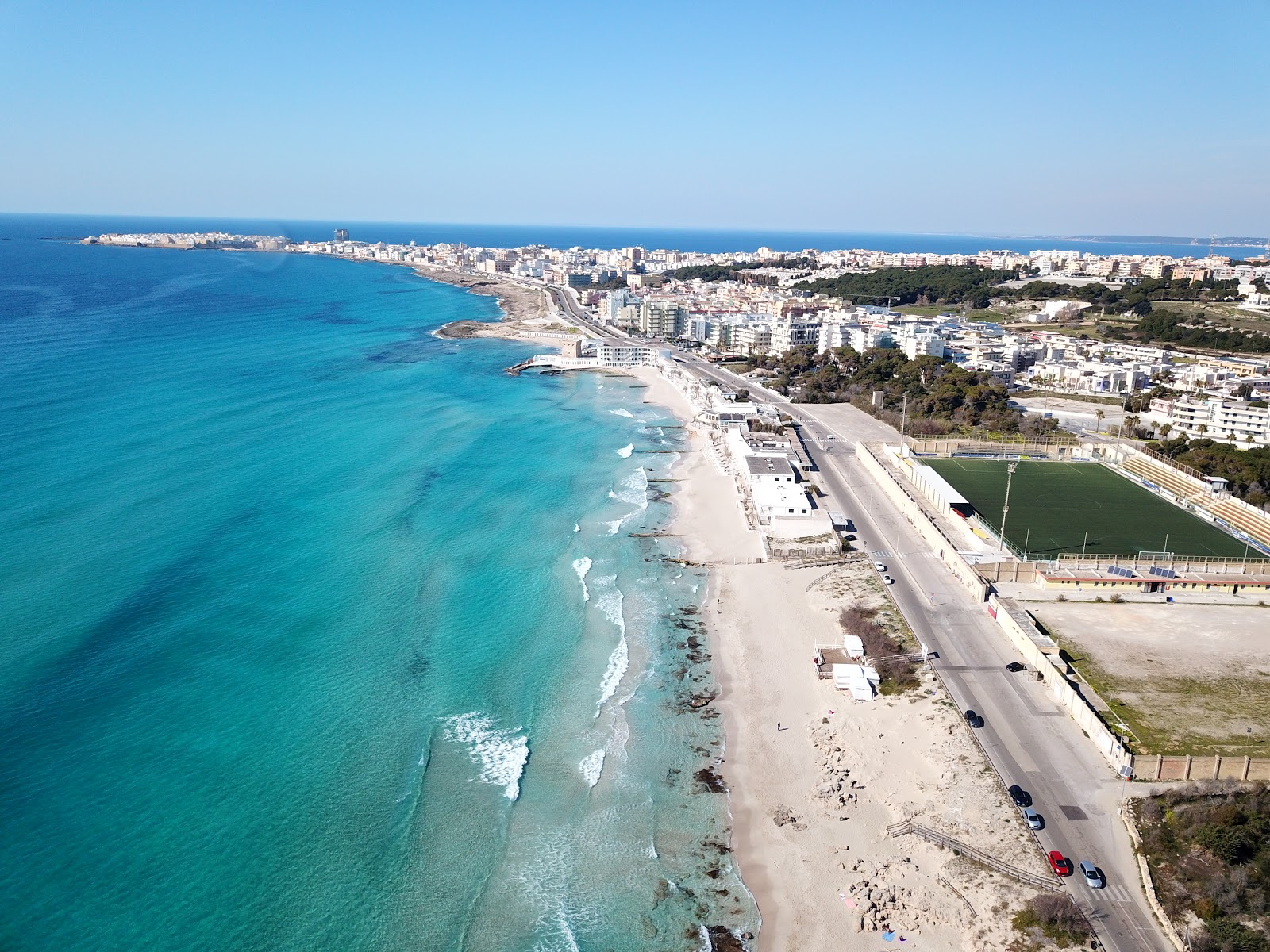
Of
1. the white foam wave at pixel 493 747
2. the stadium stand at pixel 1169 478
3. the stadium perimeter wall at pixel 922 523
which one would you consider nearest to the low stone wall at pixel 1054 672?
the stadium perimeter wall at pixel 922 523

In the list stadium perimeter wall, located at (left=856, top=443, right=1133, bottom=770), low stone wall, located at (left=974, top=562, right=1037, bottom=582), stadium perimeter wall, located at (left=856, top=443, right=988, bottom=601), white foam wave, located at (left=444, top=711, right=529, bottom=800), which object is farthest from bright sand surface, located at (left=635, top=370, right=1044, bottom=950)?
white foam wave, located at (left=444, top=711, right=529, bottom=800)

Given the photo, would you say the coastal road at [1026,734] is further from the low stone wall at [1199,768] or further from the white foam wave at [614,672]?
the white foam wave at [614,672]

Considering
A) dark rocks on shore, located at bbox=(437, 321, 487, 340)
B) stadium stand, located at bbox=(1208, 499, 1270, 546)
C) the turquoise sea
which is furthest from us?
dark rocks on shore, located at bbox=(437, 321, 487, 340)

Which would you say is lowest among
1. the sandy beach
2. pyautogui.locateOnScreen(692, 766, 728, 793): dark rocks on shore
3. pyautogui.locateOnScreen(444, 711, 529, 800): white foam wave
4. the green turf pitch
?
pyautogui.locateOnScreen(692, 766, 728, 793): dark rocks on shore

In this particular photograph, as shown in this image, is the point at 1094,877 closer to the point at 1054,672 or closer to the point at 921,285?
the point at 1054,672

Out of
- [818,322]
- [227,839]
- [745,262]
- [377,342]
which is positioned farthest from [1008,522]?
[745,262]

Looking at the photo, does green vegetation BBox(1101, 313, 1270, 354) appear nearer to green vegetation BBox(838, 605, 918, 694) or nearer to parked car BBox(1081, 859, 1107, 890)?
green vegetation BBox(838, 605, 918, 694)

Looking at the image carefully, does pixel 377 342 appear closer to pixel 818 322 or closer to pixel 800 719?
pixel 818 322
